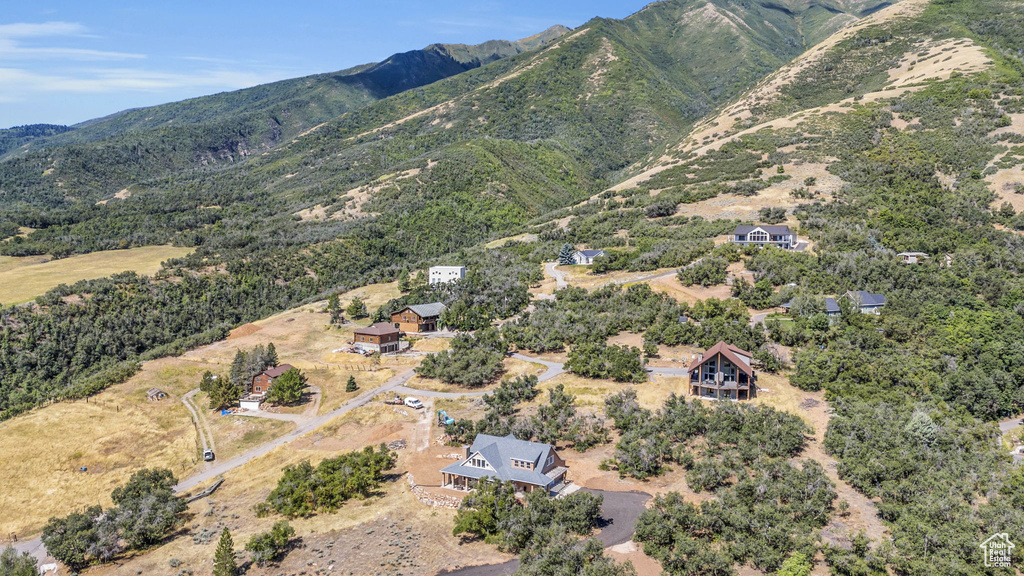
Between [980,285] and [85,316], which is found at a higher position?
[85,316]

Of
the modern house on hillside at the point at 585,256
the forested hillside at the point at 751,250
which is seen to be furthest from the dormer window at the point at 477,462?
the modern house on hillside at the point at 585,256

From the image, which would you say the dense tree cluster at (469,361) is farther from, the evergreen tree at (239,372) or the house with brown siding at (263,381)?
the evergreen tree at (239,372)

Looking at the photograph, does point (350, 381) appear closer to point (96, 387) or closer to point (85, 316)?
point (96, 387)

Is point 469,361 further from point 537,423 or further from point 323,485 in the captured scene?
point 323,485

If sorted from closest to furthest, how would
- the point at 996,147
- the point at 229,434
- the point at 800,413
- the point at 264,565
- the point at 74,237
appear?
the point at 264,565
the point at 800,413
the point at 229,434
the point at 996,147
the point at 74,237

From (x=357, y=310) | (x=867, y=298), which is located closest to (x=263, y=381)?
(x=357, y=310)

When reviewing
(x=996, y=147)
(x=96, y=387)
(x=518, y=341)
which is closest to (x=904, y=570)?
(x=518, y=341)
